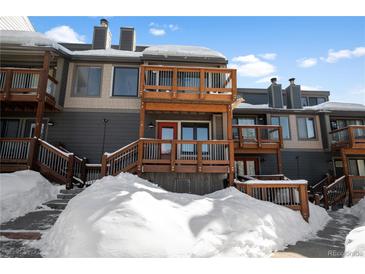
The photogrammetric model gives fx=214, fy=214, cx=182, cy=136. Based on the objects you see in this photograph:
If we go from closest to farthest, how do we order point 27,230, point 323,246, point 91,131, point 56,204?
point 27,230, point 323,246, point 56,204, point 91,131

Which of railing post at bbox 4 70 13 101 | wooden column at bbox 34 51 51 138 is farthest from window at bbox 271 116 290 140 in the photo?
railing post at bbox 4 70 13 101

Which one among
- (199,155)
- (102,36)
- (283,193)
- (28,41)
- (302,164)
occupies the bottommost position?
(283,193)

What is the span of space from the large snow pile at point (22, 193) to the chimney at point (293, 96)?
15.2 meters

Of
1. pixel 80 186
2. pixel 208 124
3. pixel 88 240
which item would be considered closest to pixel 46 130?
pixel 80 186

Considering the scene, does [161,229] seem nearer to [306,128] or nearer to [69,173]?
[69,173]

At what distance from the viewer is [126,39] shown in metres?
12.6

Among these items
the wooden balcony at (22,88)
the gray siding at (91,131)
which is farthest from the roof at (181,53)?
the wooden balcony at (22,88)

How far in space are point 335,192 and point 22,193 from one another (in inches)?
529

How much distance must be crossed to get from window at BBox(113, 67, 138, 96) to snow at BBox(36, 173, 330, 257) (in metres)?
5.97

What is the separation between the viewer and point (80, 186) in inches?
313

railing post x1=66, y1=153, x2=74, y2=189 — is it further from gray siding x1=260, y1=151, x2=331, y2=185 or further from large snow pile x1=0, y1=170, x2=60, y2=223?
gray siding x1=260, y1=151, x2=331, y2=185

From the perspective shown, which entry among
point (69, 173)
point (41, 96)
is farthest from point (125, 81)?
point (69, 173)

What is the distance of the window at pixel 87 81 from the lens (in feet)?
33.3
